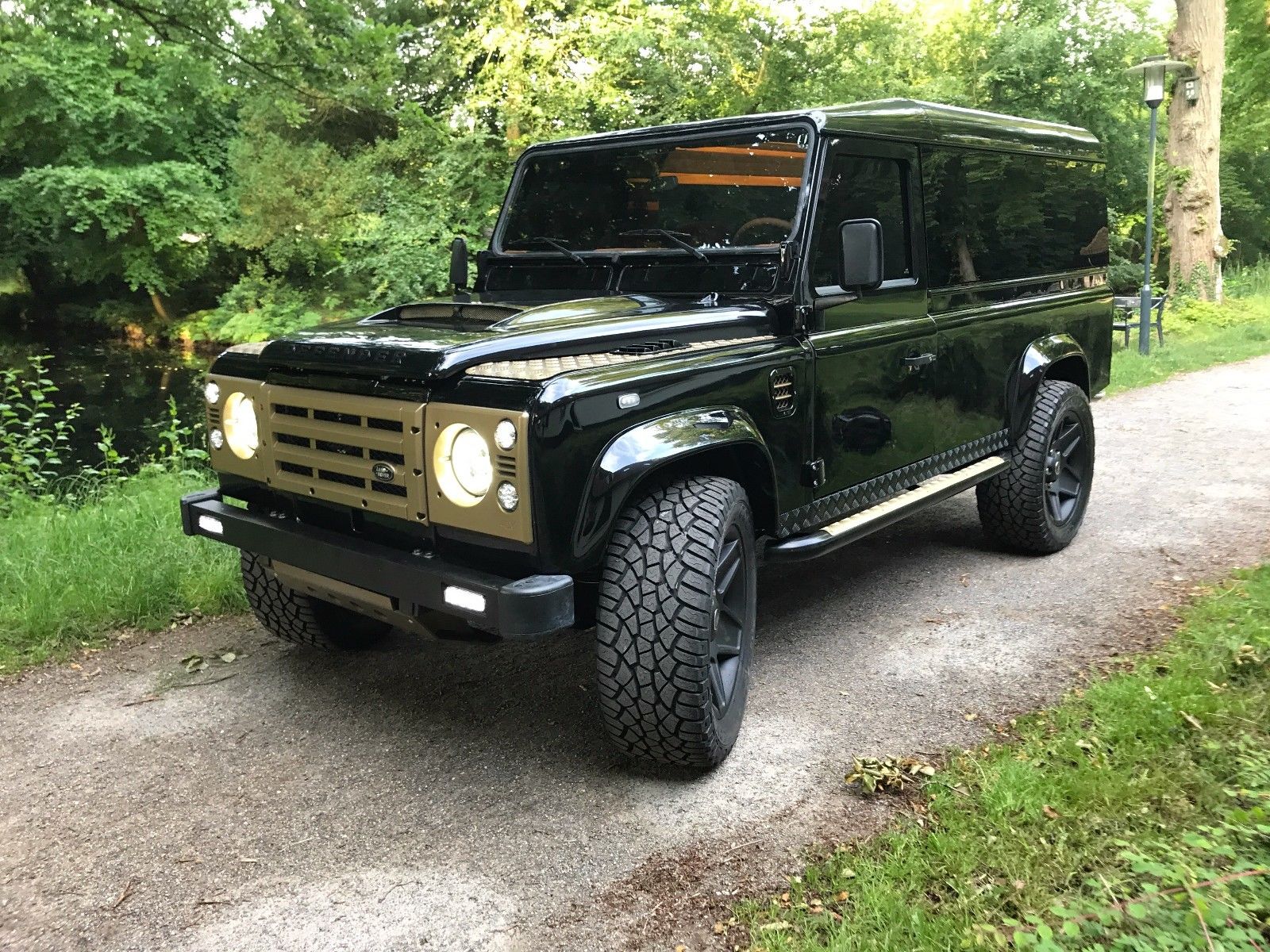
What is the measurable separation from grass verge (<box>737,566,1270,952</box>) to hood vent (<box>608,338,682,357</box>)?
1572 mm

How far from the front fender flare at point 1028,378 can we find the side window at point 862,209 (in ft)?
3.71

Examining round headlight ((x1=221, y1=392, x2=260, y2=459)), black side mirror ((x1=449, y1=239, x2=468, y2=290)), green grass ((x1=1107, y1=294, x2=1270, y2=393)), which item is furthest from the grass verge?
green grass ((x1=1107, y1=294, x2=1270, y2=393))

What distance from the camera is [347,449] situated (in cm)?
319

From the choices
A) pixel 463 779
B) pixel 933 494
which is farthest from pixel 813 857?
pixel 933 494

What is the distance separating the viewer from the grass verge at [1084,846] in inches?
89.9

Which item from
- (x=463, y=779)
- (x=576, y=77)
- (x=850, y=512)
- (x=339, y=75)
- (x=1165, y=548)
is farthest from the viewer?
(x=576, y=77)

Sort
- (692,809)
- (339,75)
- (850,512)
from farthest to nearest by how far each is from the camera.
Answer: (339,75) → (850,512) → (692,809)

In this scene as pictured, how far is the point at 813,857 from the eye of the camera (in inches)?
110

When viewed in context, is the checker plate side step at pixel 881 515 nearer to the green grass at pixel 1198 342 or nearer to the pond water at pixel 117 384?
the green grass at pixel 1198 342

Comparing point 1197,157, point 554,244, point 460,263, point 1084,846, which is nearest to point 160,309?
point 1197,157

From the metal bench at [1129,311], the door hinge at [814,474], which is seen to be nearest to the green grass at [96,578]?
the door hinge at [814,474]

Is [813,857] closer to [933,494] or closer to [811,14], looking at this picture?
→ [933,494]

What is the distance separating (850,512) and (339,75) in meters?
9.39

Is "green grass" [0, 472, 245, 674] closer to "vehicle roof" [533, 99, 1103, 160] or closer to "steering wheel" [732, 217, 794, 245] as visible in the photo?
"vehicle roof" [533, 99, 1103, 160]
